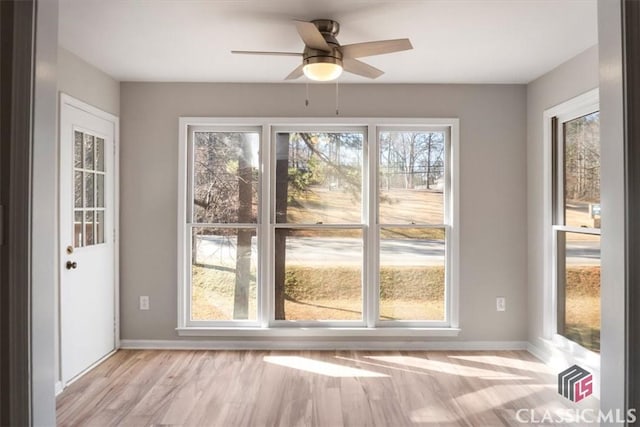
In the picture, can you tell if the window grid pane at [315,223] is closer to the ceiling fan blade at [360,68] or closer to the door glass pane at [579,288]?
the door glass pane at [579,288]

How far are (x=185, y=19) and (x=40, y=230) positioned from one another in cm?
194

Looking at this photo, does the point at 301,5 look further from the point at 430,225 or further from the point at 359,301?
the point at 359,301

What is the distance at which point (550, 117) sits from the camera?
3.66 m

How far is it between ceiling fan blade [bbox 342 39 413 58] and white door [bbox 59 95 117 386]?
7.17 feet

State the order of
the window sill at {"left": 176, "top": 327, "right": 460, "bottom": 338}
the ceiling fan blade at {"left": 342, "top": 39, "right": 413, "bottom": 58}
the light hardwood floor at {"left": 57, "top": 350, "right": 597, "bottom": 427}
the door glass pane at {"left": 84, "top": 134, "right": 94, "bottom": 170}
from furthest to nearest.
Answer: the window sill at {"left": 176, "top": 327, "right": 460, "bottom": 338} < the door glass pane at {"left": 84, "top": 134, "right": 94, "bottom": 170} < the light hardwood floor at {"left": 57, "top": 350, "right": 597, "bottom": 427} < the ceiling fan blade at {"left": 342, "top": 39, "right": 413, "bottom": 58}

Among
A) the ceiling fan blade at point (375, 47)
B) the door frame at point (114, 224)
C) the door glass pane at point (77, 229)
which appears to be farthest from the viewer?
the door glass pane at point (77, 229)

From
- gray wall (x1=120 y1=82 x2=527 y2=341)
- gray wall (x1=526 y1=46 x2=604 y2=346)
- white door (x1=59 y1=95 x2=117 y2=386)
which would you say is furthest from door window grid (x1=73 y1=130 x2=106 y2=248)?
gray wall (x1=526 y1=46 x2=604 y2=346)

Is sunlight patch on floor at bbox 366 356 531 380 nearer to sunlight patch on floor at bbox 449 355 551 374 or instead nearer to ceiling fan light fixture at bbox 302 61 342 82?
sunlight patch on floor at bbox 449 355 551 374

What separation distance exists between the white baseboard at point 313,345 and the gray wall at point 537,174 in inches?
17.0

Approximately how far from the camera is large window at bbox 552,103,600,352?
3.21m

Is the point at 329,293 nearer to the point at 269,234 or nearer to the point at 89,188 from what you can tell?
the point at 269,234

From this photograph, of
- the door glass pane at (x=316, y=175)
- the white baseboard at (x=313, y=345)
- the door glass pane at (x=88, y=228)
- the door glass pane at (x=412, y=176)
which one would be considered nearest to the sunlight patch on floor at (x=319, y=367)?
the white baseboard at (x=313, y=345)

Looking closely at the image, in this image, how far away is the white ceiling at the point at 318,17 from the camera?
251 centimetres

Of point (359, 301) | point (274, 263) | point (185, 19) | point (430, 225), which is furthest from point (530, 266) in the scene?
point (185, 19)
